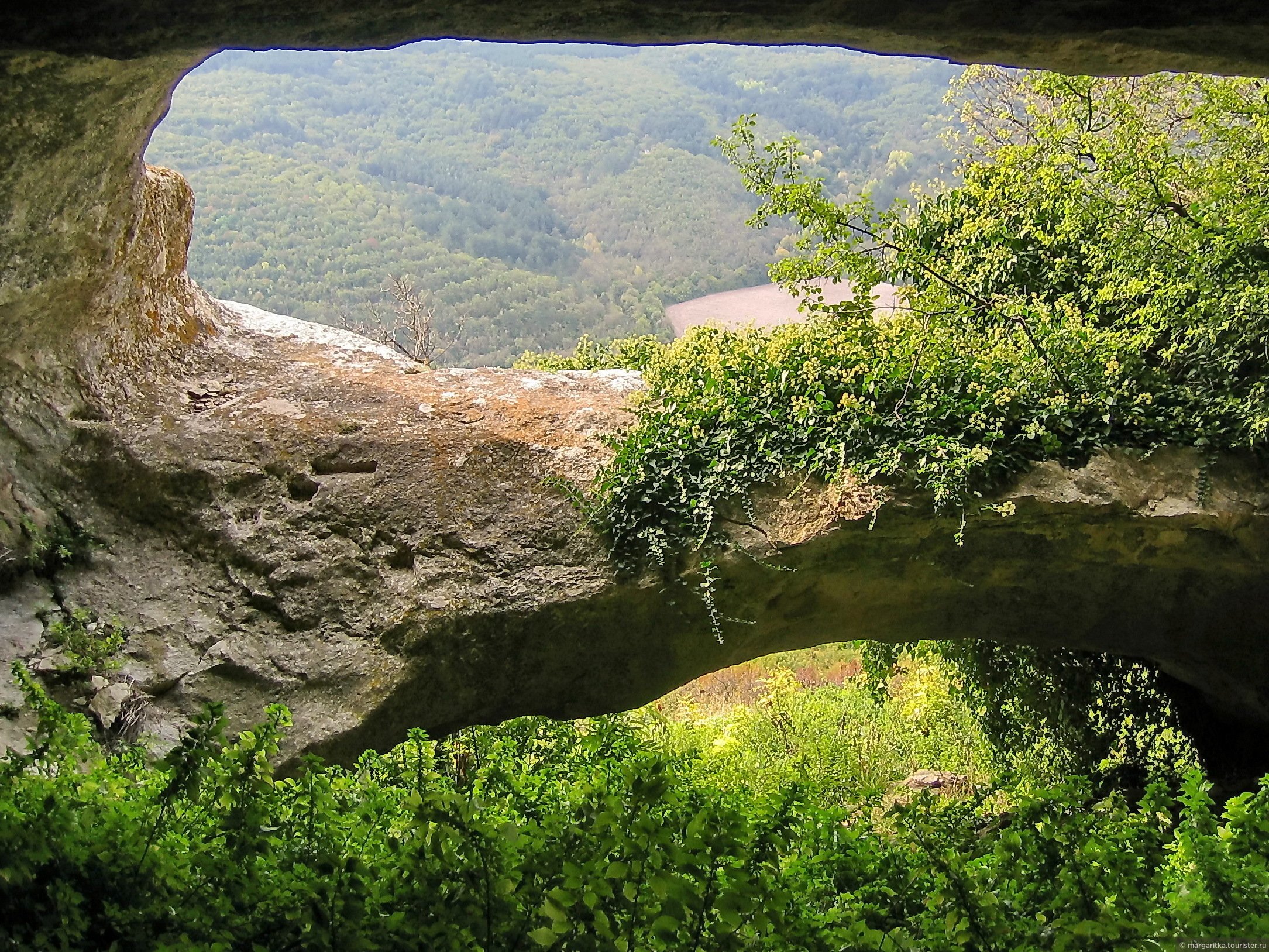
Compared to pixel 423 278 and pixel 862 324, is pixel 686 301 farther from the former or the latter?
pixel 862 324

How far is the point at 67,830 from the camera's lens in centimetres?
211

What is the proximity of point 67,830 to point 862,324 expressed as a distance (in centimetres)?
449

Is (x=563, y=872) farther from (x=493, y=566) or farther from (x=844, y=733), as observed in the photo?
(x=844, y=733)

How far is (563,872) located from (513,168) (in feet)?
55.3

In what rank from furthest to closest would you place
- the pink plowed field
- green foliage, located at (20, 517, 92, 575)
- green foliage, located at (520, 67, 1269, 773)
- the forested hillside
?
the forested hillside
the pink plowed field
green foliage, located at (20, 517, 92, 575)
green foliage, located at (520, 67, 1269, 773)

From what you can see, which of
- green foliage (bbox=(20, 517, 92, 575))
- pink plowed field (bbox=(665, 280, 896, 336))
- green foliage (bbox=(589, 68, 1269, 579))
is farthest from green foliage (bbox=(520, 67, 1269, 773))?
pink plowed field (bbox=(665, 280, 896, 336))

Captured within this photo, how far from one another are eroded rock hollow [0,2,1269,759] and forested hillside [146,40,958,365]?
7530 millimetres

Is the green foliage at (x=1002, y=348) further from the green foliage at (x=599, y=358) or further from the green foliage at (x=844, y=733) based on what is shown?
the green foliage at (x=844, y=733)

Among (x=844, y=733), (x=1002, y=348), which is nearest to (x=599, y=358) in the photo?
(x=1002, y=348)

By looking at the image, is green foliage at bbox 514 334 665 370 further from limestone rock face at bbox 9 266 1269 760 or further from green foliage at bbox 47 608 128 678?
green foliage at bbox 47 608 128 678

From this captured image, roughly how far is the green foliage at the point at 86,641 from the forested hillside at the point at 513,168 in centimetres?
867

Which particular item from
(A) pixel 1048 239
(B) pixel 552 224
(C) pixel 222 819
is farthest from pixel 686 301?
(C) pixel 222 819

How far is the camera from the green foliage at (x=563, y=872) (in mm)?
1823

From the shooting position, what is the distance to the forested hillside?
47.6ft
